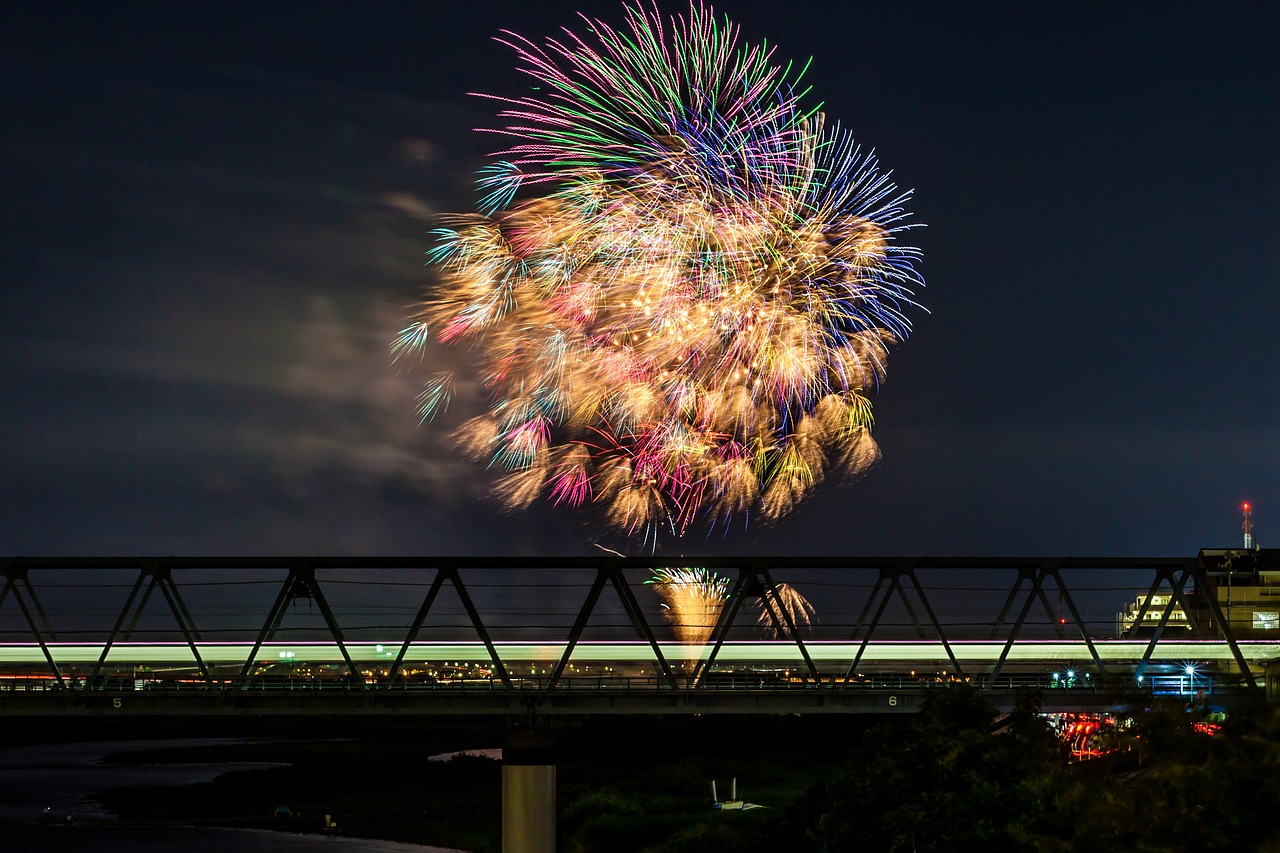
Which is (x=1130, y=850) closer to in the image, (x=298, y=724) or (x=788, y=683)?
(x=788, y=683)

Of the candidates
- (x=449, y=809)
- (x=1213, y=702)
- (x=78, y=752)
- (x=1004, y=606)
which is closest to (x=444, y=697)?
(x=1004, y=606)

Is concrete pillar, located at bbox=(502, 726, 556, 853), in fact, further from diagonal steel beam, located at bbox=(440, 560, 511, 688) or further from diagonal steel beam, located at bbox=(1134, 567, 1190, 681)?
diagonal steel beam, located at bbox=(1134, 567, 1190, 681)

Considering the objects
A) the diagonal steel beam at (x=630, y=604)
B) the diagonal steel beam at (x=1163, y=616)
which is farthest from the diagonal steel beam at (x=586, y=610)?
the diagonal steel beam at (x=1163, y=616)

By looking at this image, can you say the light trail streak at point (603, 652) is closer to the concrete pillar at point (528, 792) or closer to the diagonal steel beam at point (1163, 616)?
the diagonal steel beam at point (1163, 616)

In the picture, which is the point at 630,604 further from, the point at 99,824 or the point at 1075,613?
the point at 99,824

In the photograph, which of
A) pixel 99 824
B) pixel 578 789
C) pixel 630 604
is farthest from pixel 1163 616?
pixel 99 824
